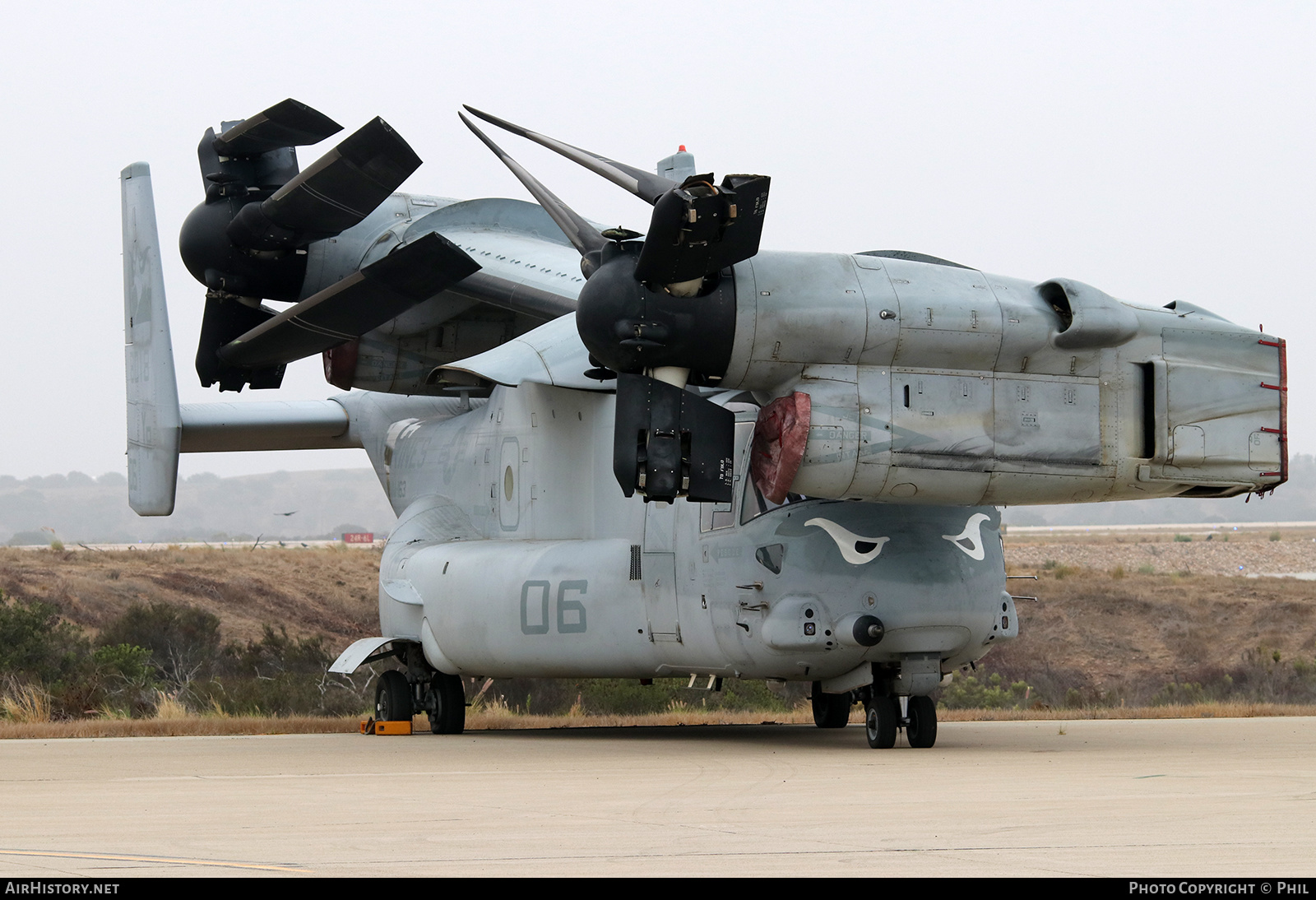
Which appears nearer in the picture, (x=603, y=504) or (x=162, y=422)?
(x=603, y=504)

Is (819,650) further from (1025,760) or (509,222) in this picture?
(509,222)

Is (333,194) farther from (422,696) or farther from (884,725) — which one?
(884,725)

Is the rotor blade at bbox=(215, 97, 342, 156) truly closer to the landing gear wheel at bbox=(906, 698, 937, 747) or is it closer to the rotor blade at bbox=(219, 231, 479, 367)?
the rotor blade at bbox=(219, 231, 479, 367)

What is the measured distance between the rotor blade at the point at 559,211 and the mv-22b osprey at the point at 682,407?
0.04 metres

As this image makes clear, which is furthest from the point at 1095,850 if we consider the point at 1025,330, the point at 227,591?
the point at 227,591

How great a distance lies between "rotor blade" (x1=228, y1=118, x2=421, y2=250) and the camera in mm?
15570

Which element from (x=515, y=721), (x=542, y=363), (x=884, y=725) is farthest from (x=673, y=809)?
(x=515, y=721)

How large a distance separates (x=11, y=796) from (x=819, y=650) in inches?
276

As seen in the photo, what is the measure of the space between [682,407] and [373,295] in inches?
205

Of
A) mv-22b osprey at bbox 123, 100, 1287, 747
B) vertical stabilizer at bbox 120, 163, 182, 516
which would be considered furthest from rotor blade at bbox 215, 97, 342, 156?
vertical stabilizer at bbox 120, 163, 182, 516

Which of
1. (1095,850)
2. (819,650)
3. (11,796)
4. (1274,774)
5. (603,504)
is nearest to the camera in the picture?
(1095,850)

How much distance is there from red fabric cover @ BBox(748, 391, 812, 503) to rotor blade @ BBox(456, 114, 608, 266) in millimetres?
2152

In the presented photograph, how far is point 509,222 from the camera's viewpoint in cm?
1967
